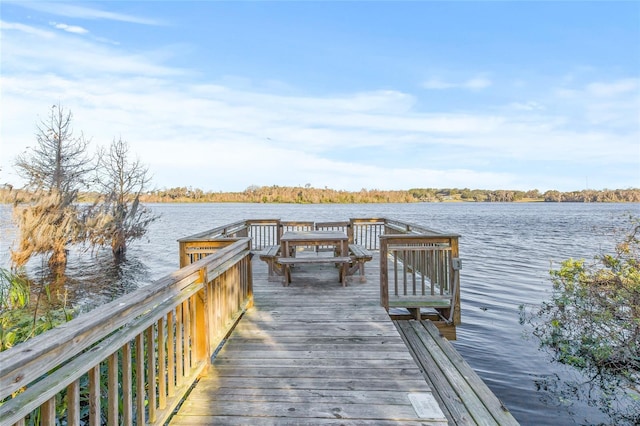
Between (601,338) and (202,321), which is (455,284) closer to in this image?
(601,338)

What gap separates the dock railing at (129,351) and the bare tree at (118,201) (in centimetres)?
1299

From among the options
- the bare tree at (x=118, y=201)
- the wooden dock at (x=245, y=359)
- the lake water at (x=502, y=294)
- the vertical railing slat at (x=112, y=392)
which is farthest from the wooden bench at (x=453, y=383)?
the bare tree at (x=118, y=201)

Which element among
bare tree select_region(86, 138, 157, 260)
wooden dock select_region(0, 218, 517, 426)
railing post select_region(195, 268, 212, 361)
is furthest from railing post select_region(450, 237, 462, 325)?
bare tree select_region(86, 138, 157, 260)

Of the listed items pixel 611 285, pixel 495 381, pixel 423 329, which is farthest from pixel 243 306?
pixel 611 285

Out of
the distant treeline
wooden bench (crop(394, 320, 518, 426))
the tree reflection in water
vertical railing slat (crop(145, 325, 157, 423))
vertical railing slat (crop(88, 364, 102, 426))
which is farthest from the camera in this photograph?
the distant treeline

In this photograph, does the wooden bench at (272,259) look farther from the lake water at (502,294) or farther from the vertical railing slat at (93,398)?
the vertical railing slat at (93,398)

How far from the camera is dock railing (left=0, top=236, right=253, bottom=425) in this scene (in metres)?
1.07

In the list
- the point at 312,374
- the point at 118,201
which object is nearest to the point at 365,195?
the point at 118,201

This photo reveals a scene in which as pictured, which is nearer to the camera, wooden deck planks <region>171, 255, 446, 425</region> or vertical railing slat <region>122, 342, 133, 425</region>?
vertical railing slat <region>122, 342, 133, 425</region>

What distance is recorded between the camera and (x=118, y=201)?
15.5 m

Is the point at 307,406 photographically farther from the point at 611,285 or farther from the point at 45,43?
the point at 45,43

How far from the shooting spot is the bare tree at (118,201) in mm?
14773

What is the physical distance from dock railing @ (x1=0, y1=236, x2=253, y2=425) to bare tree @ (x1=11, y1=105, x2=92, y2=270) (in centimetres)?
1161

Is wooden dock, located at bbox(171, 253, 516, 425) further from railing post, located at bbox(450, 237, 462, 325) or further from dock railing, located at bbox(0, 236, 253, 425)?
railing post, located at bbox(450, 237, 462, 325)
